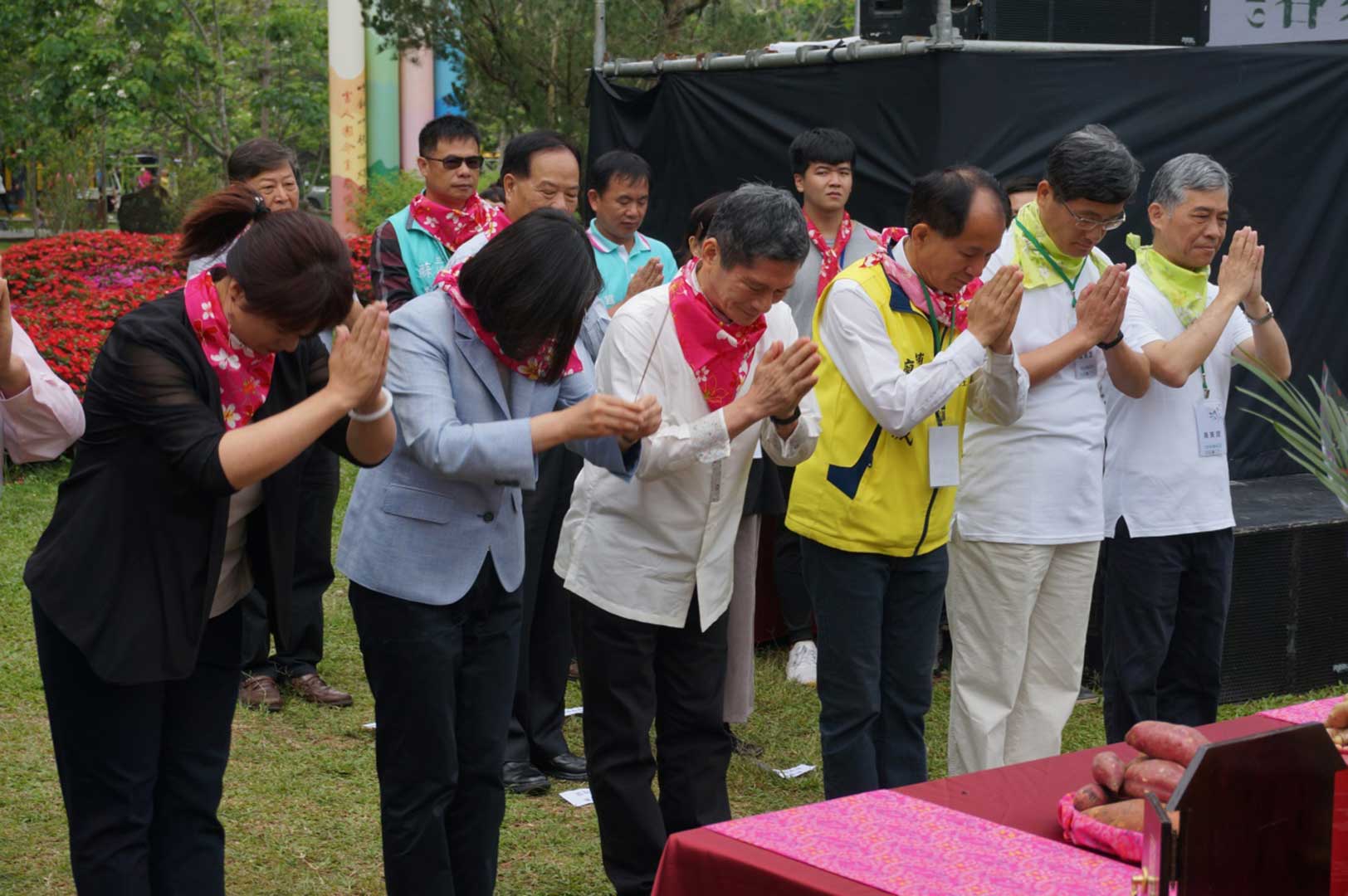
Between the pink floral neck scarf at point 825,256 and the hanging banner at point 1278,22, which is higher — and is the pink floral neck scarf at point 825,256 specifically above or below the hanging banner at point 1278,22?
below

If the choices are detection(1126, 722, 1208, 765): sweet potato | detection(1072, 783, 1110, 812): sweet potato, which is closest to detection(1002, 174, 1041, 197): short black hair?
detection(1126, 722, 1208, 765): sweet potato

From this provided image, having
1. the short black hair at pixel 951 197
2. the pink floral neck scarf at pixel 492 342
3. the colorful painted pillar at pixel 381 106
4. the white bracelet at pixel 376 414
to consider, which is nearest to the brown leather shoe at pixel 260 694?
the pink floral neck scarf at pixel 492 342

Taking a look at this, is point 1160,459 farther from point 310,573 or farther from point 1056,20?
point 310,573

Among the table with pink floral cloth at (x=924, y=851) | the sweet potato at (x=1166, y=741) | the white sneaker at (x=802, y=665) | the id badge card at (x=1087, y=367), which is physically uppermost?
the id badge card at (x=1087, y=367)

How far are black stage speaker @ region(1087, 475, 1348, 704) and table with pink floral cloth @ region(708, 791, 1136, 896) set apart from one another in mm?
3170

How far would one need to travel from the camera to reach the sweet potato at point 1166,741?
2.10 meters

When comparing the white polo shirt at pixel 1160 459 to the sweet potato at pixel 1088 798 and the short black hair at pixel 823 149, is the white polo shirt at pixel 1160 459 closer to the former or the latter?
the short black hair at pixel 823 149

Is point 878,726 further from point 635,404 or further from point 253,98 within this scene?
point 253,98

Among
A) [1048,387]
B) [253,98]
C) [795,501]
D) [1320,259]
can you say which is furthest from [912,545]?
[253,98]

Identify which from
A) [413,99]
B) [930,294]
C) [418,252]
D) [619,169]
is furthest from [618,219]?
[413,99]

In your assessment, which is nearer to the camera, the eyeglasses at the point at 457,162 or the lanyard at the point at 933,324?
the lanyard at the point at 933,324

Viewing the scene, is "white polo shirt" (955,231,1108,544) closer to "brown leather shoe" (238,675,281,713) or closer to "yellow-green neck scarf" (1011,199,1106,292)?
"yellow-green neck scarf" (1011,199,1106,292)

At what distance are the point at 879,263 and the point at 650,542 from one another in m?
0.81

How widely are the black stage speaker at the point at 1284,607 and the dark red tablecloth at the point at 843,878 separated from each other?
2.70 meters
